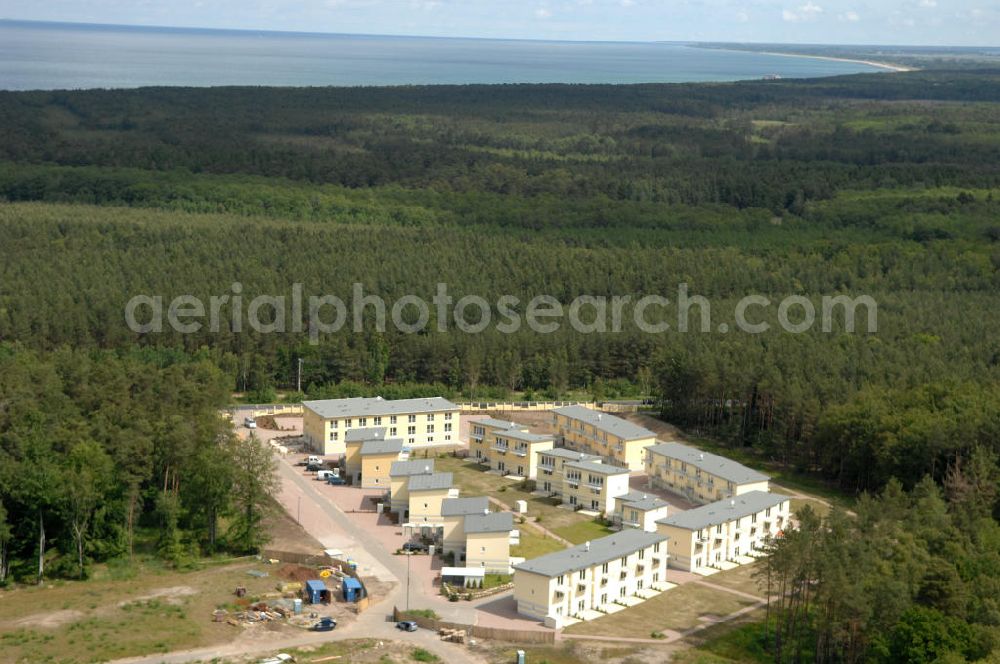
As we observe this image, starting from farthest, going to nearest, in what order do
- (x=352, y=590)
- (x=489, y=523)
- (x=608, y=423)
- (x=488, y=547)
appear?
(x=608, y=423)
(x=489, y=523)
(x=488, y=547)
(x=352, y=590)

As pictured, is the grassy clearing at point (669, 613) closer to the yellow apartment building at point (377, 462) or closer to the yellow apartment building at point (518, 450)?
the yellow apartment building at point (518, 450)

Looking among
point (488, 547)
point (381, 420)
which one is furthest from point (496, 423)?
point (488, 547)

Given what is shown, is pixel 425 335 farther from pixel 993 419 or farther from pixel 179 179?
pixel 179 179

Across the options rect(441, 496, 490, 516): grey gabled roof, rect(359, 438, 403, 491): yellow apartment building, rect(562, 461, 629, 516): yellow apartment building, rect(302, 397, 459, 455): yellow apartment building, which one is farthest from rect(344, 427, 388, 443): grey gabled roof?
rect(441, 496, 490, 516): grey gabled roof

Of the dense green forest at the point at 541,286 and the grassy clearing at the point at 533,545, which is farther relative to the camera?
the grassy clearing at the point at 533,545

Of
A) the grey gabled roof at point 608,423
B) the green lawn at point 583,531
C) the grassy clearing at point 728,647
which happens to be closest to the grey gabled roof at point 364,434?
the grey gabled roof at point 608,423

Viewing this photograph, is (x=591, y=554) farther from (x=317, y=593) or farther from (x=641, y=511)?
(x=317, y=593)
